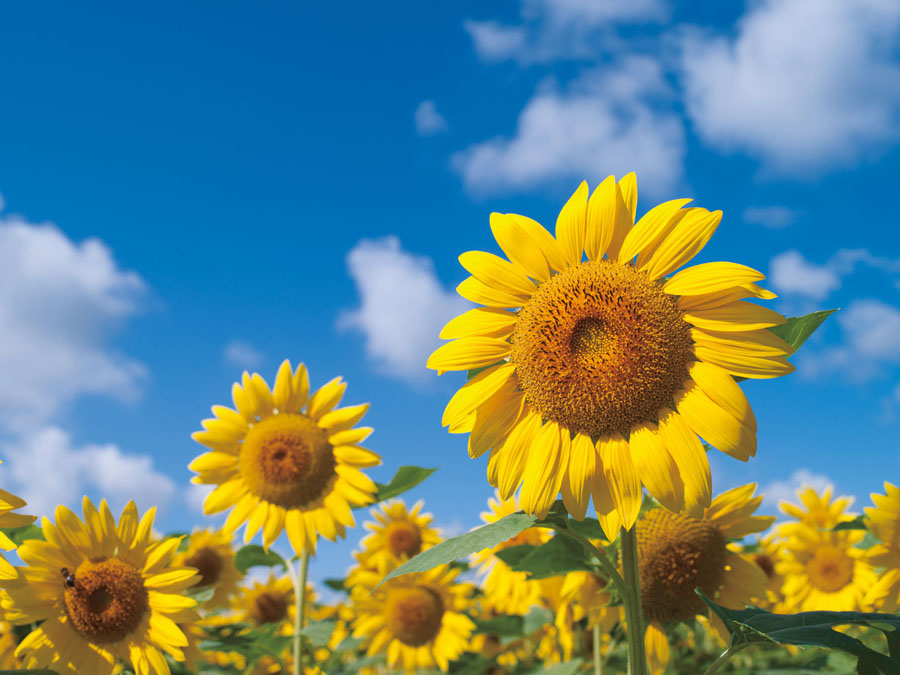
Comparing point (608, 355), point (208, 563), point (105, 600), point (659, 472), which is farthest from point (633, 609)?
point (208, 563)

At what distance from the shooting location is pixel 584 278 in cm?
292

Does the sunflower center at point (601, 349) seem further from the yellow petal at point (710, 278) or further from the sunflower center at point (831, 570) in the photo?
the sunflower center at point (831, 570)

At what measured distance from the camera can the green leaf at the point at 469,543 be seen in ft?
7.92

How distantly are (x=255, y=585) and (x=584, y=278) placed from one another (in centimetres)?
748

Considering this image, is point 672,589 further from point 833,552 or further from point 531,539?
point 833,552

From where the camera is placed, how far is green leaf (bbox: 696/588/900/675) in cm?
210

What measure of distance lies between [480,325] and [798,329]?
1220mm

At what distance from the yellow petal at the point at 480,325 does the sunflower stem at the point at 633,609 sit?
35.7 inches

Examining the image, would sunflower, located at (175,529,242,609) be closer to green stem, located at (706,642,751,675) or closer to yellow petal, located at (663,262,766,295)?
green stem, located at (706,642,751,675)

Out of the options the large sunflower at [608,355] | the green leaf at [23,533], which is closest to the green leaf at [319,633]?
the green leaf at [23,533]

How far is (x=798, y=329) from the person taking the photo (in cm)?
283

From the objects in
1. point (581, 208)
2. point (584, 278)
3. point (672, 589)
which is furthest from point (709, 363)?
point (672, 589)

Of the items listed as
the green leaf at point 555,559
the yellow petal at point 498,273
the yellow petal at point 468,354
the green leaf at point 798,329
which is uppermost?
the yellow petal at point 498,273

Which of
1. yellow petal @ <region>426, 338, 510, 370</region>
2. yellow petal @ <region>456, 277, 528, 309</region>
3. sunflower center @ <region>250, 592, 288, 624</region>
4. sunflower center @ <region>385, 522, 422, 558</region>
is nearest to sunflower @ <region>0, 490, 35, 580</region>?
yellow petal @ <region>426, 338, 510, 370</region>
